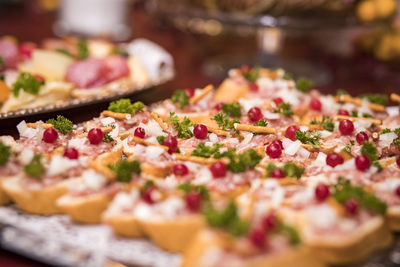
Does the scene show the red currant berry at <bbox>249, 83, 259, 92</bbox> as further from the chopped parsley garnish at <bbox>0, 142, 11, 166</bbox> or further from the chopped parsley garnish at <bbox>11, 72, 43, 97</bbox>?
the chopped parsley garnish at <bbox>0, 142, 11, 166</bbox>

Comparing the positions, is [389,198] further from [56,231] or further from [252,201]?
[56,231]

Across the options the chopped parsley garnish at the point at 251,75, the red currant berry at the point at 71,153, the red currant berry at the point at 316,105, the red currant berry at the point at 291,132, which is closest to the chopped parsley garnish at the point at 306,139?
the red currant berry at the point at 291,132

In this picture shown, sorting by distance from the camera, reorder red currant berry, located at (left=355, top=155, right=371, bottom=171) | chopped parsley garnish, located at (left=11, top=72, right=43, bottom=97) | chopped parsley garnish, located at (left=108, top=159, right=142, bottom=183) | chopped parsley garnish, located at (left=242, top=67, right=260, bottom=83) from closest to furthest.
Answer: chopped parsley garnish, located at (left=108, top=159, right=142, bottom=183)
red currant berry, located at (left=355, top=155, right=371, bottom=171)
chopped parsley garnish, located at (left=11, top=72, right=43, bottom=97)
chopped parsley garnish, located at (left=242, top=67, right=260, bottom=83)

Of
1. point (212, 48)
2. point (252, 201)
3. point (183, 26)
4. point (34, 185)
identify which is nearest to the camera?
point (252, 201)

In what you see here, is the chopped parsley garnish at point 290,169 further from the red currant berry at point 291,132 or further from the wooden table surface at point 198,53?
the wooden table surface at point 198,53

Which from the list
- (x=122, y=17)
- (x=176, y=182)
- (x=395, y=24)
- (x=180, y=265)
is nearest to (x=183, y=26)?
(x=122, y=17)

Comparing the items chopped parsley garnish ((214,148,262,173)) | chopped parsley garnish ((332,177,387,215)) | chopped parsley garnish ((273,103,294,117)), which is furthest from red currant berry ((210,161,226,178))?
chopped parsley garnish ((273,103,294,117))

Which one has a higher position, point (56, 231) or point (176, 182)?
point (176, 182)
